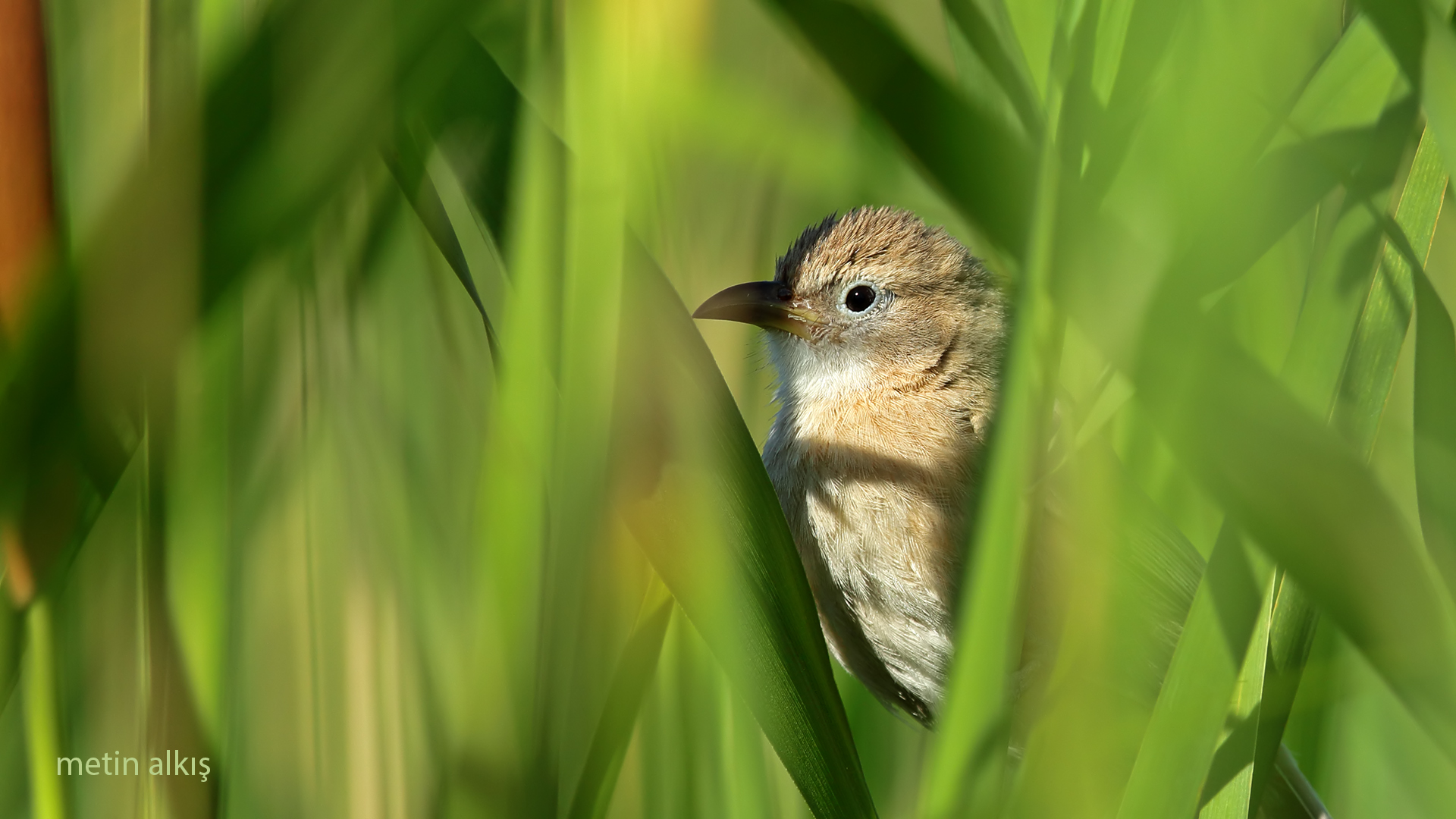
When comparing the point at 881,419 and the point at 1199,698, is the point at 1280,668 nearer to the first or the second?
the point at 1199,698

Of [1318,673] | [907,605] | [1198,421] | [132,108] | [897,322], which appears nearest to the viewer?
[1198,421]

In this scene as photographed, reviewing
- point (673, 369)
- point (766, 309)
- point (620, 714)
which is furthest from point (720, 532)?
point (766, 309)

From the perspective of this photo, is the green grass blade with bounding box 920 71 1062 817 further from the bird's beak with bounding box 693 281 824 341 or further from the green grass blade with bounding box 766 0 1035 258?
the bird's beak with bounding box 693 281 824 341

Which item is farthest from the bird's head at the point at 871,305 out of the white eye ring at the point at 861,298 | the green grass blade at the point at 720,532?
the green grass blade at the point at 720,532

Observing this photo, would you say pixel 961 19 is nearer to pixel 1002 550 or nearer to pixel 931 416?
pixel 1002 550

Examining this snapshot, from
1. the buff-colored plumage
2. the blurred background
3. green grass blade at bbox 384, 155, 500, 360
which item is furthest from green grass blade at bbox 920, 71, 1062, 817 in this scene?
the buff-colored plumage

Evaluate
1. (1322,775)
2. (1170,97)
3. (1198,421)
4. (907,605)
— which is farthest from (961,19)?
(1322,775)

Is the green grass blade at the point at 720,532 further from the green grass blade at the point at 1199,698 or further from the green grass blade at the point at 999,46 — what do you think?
the green grass blade at the point at 999,46
